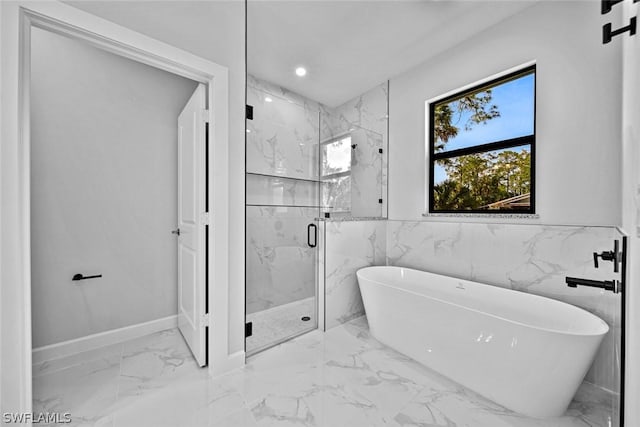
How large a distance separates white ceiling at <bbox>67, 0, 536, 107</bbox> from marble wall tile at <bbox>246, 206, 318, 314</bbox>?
1272 mm

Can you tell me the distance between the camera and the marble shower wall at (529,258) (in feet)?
5.67

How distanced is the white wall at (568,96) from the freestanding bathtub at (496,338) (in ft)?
2.31

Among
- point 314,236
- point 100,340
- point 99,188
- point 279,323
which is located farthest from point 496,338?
point 99,188

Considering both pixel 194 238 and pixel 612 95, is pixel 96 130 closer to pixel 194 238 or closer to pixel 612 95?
pixel 194 238

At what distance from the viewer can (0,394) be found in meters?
1.16

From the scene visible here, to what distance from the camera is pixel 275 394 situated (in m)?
1.69

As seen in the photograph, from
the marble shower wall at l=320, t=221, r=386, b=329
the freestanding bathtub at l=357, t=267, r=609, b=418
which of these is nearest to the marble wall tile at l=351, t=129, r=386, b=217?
the marble shower wall at l=320, t=221, r=386, b=329

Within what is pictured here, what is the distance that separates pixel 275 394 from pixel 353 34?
2867 mm

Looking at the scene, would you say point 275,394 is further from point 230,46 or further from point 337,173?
point 230,46

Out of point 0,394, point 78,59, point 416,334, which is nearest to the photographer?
point 0,394

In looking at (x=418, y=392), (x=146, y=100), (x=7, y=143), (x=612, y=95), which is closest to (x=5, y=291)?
(x=7, y=143)

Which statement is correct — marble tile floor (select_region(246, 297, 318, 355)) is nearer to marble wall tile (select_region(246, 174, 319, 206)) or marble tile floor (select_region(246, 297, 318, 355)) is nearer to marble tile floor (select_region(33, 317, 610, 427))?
marble tile floor (select_region(33, 317, 610, 427))

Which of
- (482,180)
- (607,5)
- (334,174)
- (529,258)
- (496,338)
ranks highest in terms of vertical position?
(607,5)

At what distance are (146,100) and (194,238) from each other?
57.2 inches
